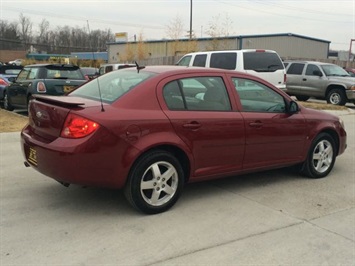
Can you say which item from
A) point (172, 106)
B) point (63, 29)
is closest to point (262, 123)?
point (172, 106)

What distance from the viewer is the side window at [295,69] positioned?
18062 mm

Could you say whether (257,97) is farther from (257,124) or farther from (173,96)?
(173,96)

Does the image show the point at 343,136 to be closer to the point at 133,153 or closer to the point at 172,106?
the point at 172,106

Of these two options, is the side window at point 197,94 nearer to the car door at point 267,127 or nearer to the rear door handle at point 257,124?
the car door at point 267,127

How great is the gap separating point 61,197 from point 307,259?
283 centimetres

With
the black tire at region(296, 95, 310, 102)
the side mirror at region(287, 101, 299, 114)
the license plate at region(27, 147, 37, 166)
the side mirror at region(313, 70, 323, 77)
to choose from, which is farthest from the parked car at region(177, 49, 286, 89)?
the license plate at region(27, 147, 37, 166)

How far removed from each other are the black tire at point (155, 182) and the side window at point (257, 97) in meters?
1.25

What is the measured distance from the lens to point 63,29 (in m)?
103

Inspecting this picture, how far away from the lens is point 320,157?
6062 mm

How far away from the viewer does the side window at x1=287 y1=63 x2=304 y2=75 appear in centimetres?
1806

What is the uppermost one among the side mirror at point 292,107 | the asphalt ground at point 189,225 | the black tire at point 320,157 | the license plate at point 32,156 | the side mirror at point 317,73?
the side mirror at point 317,73

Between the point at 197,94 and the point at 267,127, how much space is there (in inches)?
41.9

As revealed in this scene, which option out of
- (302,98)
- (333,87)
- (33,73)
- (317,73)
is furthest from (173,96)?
(302,98)

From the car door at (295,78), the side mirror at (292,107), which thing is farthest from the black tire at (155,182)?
the car door at (295,78)
